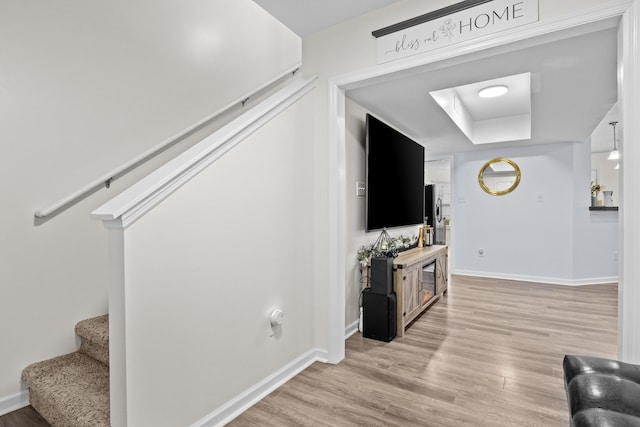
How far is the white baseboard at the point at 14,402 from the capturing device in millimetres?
1743

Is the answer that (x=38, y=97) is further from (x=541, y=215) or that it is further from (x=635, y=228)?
(x=541, y=215)

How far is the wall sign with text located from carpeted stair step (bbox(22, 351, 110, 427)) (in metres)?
2.44

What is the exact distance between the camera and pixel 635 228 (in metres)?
1.51

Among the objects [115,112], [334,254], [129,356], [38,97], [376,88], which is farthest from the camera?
[376,88]

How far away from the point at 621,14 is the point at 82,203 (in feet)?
10.00

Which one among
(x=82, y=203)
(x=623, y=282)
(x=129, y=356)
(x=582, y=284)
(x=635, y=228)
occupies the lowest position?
(x=582, y=284)

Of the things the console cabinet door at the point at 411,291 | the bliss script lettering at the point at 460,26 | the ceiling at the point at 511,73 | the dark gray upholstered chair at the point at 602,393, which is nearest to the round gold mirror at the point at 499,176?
the ceiling at the point at 511,73

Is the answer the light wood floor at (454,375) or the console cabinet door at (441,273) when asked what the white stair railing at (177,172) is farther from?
the console cabinet door at (441,273)

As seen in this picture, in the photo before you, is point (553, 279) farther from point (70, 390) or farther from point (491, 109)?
point (70, 390)

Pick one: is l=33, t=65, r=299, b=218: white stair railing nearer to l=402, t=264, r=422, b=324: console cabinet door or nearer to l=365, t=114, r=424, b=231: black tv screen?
l=365, t=114, r=424, b=231: black tv screen

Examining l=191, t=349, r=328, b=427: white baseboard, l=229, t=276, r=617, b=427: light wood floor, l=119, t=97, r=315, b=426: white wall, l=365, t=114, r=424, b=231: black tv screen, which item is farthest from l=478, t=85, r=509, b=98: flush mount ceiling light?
l=191, t=349, r=328, b=427: white baseboard

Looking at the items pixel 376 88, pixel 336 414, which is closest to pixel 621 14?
pixel 376 88

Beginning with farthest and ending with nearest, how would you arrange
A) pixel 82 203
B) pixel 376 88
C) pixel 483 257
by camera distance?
pixel 483 257
pixel 376 88
pixel 82 203

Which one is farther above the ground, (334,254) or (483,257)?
(334,254)
